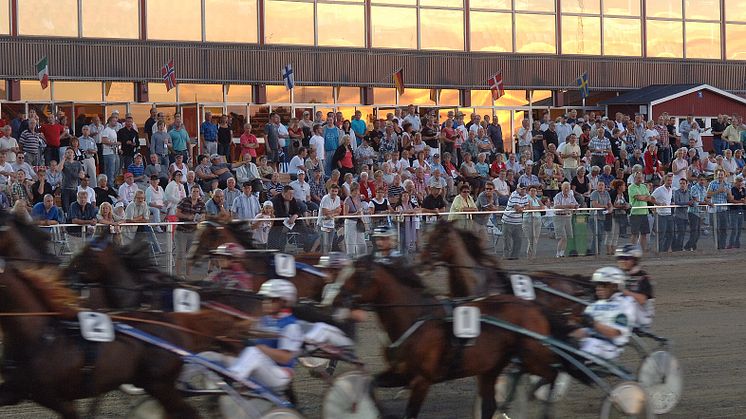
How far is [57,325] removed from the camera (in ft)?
25.8

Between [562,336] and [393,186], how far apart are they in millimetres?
11632

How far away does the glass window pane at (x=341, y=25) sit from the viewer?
29.2 meters

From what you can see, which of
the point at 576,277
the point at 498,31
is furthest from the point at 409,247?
the point at 498,31

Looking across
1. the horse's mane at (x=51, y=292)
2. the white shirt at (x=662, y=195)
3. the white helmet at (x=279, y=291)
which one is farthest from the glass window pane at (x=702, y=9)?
the horse's mane at (x=51, y=292)

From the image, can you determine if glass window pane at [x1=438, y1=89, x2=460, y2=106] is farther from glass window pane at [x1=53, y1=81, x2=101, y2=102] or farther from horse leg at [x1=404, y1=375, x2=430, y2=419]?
horse leg at [x1=404, y1=375, x2=430, y2=419]

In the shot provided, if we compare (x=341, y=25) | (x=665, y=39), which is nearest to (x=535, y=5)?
(x=665, y=39)

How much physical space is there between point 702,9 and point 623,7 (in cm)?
282

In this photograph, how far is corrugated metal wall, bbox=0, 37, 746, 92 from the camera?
1001 inches

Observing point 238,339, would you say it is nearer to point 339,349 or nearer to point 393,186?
point 339,349

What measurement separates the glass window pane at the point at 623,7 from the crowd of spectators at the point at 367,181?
706 cm

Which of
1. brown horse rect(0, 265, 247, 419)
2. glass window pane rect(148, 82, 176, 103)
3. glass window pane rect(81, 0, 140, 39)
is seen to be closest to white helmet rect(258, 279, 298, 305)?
brown horse rect(0, 265, 247, 419)

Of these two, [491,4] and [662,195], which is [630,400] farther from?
[491,4]

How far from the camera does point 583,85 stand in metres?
32.1

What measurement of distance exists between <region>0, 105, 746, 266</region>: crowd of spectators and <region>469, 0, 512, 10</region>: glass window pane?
5.39 meters
